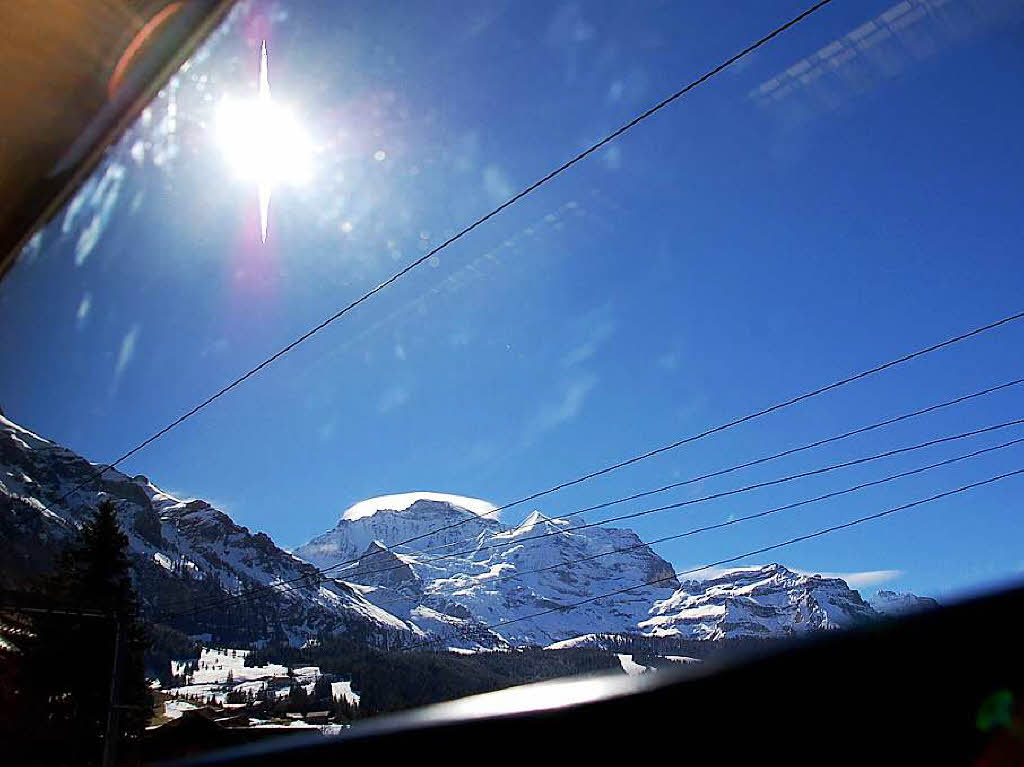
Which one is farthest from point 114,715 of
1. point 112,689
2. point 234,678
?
point 234,678

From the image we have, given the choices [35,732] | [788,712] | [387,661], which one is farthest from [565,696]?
[387,661]

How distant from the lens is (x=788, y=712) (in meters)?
0.46

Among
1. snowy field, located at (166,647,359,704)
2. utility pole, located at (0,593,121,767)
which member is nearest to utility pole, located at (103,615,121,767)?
utility pole, located at (0,593,121,767)

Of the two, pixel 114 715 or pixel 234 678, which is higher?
pixel 234 678

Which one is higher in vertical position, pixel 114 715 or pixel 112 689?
pixel 112 689

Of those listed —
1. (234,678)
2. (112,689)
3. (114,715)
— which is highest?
(234,678)

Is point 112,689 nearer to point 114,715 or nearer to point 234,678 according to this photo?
point 114,715

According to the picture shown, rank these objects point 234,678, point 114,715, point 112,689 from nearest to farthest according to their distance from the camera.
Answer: point 114,715, point 112,689, point 234,678

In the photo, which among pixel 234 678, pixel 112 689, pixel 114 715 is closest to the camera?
pixel 114 715

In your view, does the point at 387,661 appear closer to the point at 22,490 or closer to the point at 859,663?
the point at 22,490

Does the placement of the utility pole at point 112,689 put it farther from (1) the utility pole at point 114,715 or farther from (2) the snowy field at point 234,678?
(2) the snowy field at point 234,678

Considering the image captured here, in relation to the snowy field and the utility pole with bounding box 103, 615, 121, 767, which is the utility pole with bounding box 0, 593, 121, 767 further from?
the snowy field

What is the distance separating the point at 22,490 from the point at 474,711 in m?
212

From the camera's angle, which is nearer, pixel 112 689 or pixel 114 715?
pixel 114 715
